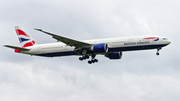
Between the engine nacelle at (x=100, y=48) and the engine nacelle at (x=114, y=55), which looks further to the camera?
the engine nacelle at (x=114, y=55)

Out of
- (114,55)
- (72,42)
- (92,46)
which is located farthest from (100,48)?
(114,55)

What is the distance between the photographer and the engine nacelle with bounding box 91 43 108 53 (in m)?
55.8

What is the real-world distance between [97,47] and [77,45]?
3956mm

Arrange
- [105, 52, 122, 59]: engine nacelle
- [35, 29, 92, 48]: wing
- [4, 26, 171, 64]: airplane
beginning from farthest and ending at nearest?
1. [105, 52, 122, 59]: engine nacelle
2. [4, 26, 171, 64]: airplane
3. [35, 29, 92, 48]: wing

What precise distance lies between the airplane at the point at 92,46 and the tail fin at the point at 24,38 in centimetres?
22

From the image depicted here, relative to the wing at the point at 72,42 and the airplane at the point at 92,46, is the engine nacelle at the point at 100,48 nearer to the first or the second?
the airplane at the point at 92,46

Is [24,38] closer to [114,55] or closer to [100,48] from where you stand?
[100,48]

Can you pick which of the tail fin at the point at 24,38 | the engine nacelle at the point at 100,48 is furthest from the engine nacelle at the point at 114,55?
the tail fin at the point at 24,38

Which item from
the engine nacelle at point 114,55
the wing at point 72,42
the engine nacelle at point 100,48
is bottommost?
the engine nacelle at point 114,55

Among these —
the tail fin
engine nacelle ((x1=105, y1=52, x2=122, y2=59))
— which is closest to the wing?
engine nacelle ((x1=105, y1=52, x2=122, y2=59))

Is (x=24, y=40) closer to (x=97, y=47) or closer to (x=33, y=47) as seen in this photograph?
(x=33, y=47)

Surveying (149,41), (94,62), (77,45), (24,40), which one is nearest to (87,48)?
(77,45)

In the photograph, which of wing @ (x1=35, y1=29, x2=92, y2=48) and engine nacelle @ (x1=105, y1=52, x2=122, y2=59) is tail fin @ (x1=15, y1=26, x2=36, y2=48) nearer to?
wing @ (x1=35, y1=29, x2=92, y2=48)

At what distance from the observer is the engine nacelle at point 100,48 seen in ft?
183
